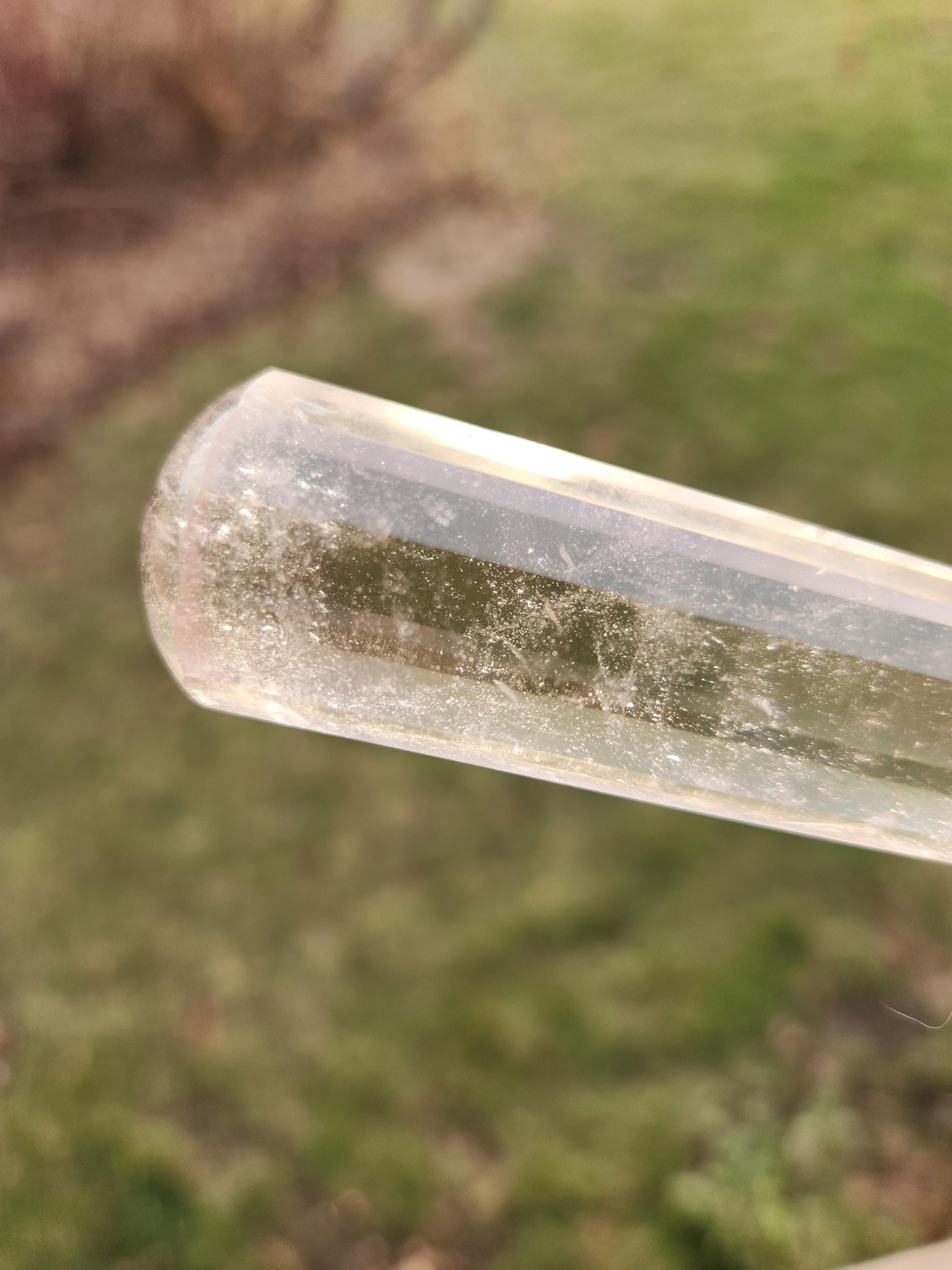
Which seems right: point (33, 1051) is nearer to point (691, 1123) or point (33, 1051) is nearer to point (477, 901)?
point (477, 901)

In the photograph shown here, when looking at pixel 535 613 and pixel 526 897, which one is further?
pixel 526 897

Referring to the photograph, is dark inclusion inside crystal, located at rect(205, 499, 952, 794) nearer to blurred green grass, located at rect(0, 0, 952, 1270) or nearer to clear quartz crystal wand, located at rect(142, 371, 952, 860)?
clear quartz crystal wand, located at rect(142, 371, 952, 860)

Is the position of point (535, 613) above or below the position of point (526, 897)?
above

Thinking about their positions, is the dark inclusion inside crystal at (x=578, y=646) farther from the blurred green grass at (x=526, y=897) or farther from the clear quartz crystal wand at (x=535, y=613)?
the blurred green grass at (x=526, y=897)

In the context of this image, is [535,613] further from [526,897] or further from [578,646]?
[526,897]

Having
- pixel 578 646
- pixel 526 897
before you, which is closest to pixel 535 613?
pixel 578 646

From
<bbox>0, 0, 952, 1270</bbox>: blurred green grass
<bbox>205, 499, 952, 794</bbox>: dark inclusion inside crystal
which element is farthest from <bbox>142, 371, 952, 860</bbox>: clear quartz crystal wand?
<bbox>0, 0, 952, 1270</bbox>: blurred green grass

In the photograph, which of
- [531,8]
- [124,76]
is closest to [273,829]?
[124,76]
